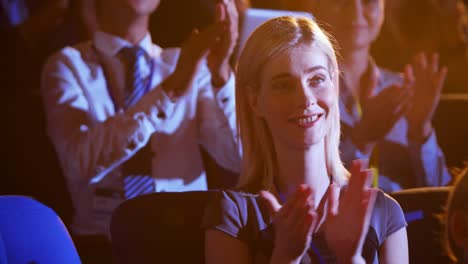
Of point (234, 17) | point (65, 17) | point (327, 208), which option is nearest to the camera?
point (327, 208)

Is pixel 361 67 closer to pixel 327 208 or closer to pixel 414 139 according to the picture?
pixel 414 139

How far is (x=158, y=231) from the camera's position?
5.06 feet

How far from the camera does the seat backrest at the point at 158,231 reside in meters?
1.53

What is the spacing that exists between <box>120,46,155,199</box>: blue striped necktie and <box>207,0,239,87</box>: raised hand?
0.23m

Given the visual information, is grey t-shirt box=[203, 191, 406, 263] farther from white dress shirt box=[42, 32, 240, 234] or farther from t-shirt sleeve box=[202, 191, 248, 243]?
white dress shirt box=[42, 32, 240, 234]

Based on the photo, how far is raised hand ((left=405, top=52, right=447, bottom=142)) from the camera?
234 centimetres

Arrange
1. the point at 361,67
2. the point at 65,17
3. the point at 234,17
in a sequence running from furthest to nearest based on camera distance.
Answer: the point at 65,17 < the point at 361,67 < the point at 234,17

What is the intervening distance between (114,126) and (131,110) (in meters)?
0.08

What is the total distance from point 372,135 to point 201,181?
54cm

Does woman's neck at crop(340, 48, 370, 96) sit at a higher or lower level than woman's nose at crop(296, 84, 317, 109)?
lower

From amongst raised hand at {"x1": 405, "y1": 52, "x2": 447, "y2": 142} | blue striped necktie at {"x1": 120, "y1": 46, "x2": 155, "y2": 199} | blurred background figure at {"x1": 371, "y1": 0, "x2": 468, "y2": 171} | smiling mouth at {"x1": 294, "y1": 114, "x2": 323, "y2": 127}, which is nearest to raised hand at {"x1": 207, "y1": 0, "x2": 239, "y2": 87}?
blue striped necktie at {"x1": 120, "y1": 46, "x2": 155, "y2": 199}

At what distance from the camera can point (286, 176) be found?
1453 millimetres

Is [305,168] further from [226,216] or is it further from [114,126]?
[114,126]

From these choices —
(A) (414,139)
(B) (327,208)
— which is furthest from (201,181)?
(B) (327,208)
